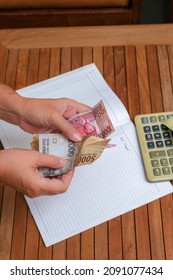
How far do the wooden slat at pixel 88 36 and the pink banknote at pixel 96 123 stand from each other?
256mm

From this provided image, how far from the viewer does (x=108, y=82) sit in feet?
3.11

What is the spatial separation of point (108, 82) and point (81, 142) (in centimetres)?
24

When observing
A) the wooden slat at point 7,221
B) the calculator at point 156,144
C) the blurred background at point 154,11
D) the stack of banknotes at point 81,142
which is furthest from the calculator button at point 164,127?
the blurred background at point 154,11

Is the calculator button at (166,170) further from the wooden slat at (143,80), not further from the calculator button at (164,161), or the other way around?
the wooden slat at (143,80)

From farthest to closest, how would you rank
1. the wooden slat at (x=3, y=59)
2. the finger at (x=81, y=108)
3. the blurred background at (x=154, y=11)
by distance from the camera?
the blurred background at (x=154, y=11) → the wooden slat at (x=3, y=59) → the finger at (x=81, y=108)

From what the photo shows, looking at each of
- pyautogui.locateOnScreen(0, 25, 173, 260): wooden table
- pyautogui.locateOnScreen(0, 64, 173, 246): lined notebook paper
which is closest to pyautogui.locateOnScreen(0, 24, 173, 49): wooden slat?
pyautogui.locateOnScreen(0, 25, 173, 260): wooden table

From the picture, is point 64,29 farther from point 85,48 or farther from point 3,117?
point 3,117

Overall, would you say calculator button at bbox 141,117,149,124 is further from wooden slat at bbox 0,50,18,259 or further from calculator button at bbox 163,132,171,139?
wooden slat at bbox 0,50,18,259

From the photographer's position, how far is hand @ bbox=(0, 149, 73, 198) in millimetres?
731

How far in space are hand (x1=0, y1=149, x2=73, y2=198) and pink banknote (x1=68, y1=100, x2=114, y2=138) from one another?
0.09 m

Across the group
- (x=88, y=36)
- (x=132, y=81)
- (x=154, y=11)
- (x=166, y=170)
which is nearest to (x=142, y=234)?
(x=166, y=170)

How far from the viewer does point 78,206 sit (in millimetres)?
792

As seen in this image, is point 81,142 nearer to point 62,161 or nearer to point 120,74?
point 62,161

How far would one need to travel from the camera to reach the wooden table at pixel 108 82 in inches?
29.7
